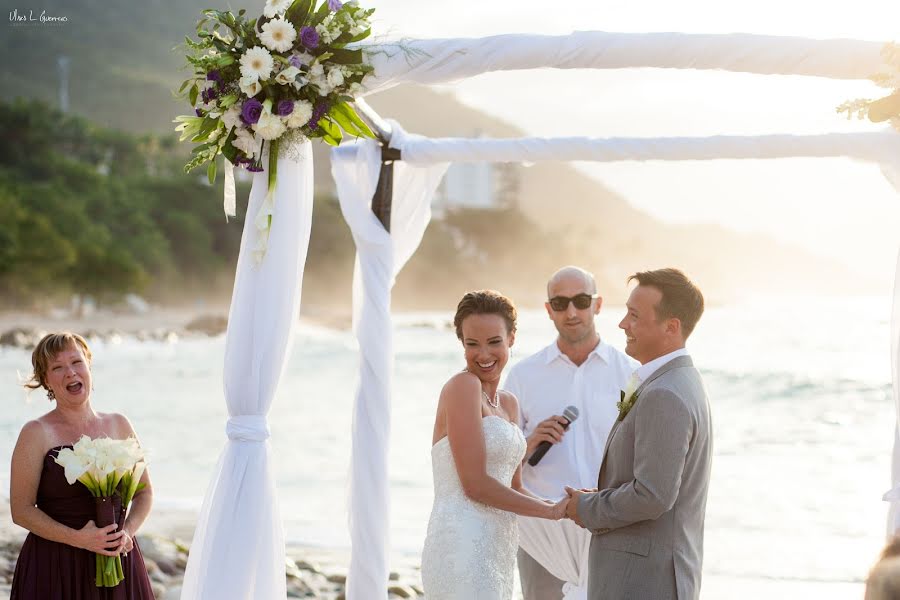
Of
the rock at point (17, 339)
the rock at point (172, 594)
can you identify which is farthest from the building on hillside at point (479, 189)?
the rock at point (172, 594)

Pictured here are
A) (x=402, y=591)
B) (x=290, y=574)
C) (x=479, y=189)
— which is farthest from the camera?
(x=479, y=189)

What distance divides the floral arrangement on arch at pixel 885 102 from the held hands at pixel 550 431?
174cm

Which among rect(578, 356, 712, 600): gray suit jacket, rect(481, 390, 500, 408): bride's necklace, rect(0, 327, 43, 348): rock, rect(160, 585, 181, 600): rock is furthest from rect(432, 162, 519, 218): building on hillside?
rect(578, 356, 712, 600): gray suit jacket

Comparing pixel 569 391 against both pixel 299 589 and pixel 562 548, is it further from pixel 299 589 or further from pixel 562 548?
pixel 299 589

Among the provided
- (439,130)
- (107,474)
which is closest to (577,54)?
(107,474)

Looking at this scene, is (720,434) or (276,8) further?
(720,434)

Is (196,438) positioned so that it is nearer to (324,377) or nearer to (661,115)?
(324,377)

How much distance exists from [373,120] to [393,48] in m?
1.22

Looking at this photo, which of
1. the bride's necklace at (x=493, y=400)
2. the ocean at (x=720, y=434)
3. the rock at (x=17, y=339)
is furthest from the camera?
the rock at (x=17, y=339)

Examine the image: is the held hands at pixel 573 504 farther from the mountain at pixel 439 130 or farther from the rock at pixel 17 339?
the mountain at pixel 439 130

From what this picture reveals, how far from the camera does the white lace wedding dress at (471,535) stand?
3174 mm

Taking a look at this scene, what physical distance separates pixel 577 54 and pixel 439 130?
3950 inches

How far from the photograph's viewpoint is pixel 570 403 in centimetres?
475

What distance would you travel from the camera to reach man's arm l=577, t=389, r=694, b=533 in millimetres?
2926
